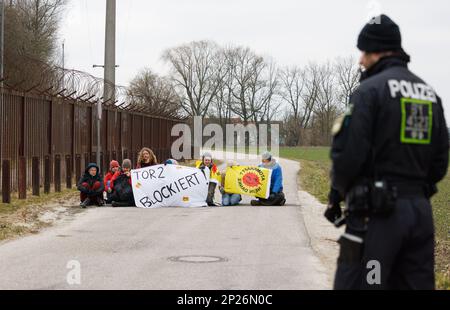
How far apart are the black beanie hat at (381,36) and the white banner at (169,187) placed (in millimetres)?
13257

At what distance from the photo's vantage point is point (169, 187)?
18016 mm

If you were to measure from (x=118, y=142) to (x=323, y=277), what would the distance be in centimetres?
1998

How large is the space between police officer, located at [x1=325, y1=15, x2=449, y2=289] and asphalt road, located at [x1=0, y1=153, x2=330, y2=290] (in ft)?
10.8

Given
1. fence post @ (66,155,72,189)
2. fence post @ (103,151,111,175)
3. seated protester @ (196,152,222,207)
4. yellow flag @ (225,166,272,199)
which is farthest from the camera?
fence post @ (103,151,111,175)

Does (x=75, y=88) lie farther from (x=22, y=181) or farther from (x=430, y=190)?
(x=430, y=190)

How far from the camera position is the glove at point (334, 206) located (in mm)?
4879

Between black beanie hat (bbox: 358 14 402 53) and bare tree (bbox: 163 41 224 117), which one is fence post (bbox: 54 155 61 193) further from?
bare tree (bbox: 163 41 224 117)

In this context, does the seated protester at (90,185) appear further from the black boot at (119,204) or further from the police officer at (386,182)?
the police officer at (386,182)

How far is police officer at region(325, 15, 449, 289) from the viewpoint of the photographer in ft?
14.5

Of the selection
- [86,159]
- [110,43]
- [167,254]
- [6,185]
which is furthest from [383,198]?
[110,43]

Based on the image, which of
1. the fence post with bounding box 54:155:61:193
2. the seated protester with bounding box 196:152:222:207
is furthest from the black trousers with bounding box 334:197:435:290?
the fence post with bounding box 54:155:61:193

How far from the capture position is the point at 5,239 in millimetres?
11453
